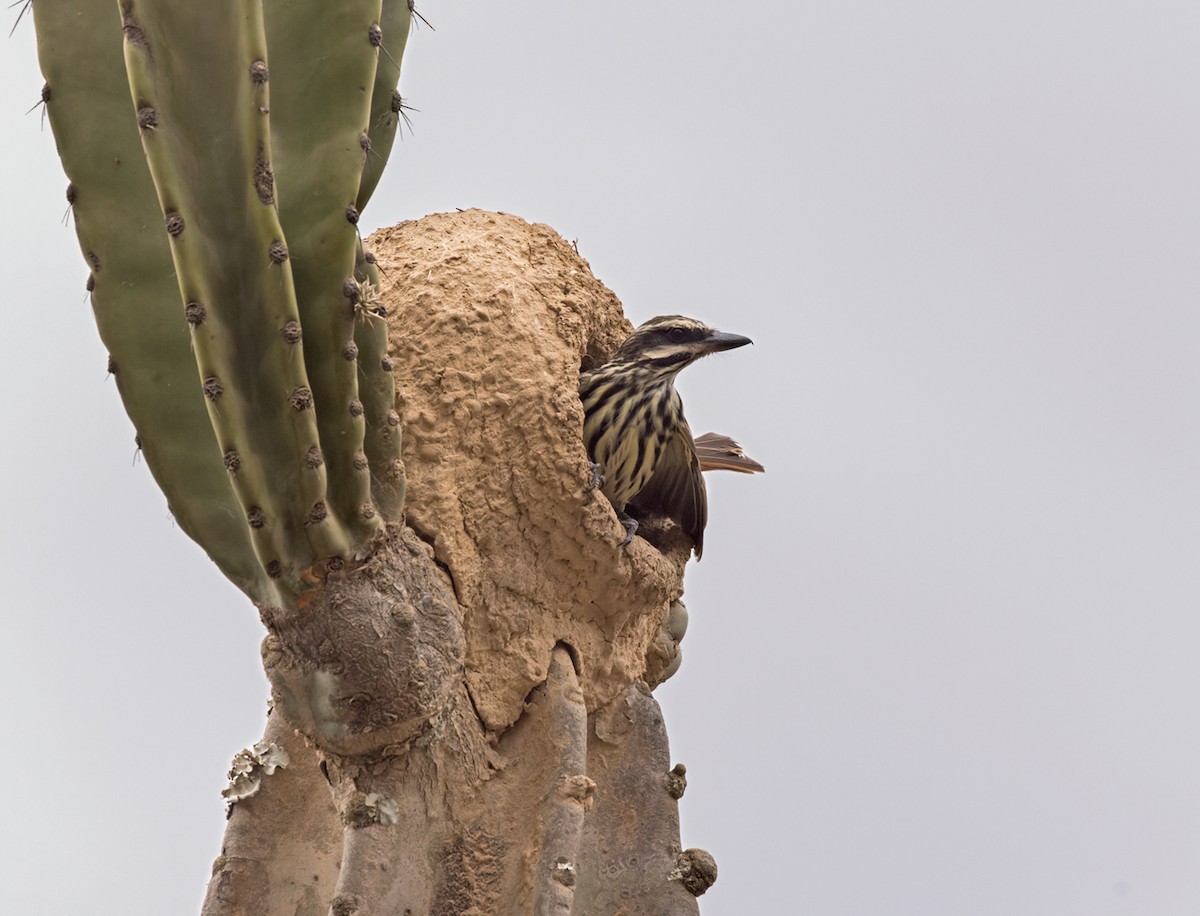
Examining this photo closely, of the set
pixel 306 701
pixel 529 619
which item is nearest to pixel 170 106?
pixel 306 701

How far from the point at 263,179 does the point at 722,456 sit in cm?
300

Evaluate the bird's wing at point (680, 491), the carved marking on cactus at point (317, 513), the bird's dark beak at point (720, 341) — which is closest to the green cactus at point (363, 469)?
the carved marking on cactus at point (317, 513)

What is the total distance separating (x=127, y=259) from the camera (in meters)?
3.27

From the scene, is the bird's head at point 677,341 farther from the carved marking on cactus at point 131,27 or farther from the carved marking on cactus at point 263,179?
the carved marking on cactus at point 131,27

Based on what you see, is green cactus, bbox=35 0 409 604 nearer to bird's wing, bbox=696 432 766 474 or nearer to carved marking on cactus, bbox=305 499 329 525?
carved marking on cactus, bbox=305 499 329 525

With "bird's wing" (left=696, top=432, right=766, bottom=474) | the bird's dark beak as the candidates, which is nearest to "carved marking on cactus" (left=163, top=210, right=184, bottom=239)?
the bird's dark beak

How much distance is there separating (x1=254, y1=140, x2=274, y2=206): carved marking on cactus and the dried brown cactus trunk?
101 cm

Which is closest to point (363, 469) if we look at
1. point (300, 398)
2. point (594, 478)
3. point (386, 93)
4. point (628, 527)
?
point (300, 398)

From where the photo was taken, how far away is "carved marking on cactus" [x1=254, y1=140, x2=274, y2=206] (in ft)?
10.1

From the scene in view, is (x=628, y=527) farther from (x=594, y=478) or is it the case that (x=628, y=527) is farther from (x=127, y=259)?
(x=127, y=259)

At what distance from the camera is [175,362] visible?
11.0 feet

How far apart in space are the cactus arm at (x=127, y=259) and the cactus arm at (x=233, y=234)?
0.16m

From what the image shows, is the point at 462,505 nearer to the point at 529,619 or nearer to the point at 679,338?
the point at 529,619

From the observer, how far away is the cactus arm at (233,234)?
300 cm
